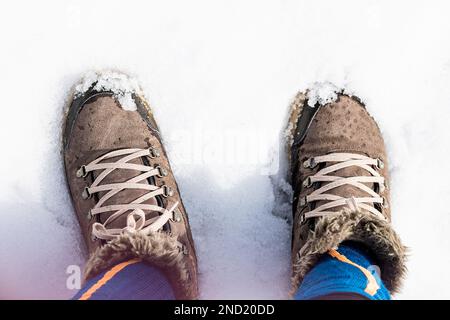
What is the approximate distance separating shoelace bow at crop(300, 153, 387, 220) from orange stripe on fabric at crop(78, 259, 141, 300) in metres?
0.44

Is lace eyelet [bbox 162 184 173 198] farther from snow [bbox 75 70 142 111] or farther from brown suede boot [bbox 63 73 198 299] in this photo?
snow [bbox 75 70 142 111]

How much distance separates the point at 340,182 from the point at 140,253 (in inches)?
20.2

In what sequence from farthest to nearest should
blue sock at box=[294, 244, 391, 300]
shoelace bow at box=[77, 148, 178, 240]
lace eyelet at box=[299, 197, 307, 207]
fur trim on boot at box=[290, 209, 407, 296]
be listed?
lace eyelet at box=[299, 197, 307, 207], shoelace bow at box=[77, 148, 178, 240], fur trim on boot at box=[290, 209, 407, 296], blue sock at box=[294, 244, 391, 300]

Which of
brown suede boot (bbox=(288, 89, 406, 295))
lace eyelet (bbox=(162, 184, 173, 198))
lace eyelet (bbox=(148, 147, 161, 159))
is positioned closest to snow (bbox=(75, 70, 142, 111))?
lace eyelet (bbox=(148, 147, 161, 159))

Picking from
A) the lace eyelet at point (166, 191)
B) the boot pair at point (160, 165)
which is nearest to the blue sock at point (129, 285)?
the boot pair at point (160, 165)

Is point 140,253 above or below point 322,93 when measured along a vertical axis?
below

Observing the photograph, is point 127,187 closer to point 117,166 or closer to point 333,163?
point 117,166

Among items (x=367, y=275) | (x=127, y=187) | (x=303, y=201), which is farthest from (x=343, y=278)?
(x=127, y=187)

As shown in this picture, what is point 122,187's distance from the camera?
1166 mm

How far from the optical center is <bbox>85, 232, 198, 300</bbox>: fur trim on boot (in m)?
0.94

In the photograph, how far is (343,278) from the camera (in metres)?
0.89

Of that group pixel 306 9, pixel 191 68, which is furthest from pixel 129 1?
pixel 306 9

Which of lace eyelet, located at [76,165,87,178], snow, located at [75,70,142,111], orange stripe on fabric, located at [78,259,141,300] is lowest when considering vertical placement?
orange stripe on fabric, located at [78,259,141,300]

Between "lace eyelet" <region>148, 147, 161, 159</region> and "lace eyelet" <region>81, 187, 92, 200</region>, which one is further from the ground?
"lace eyelet" <region>148, 147, 161, 159</region>
